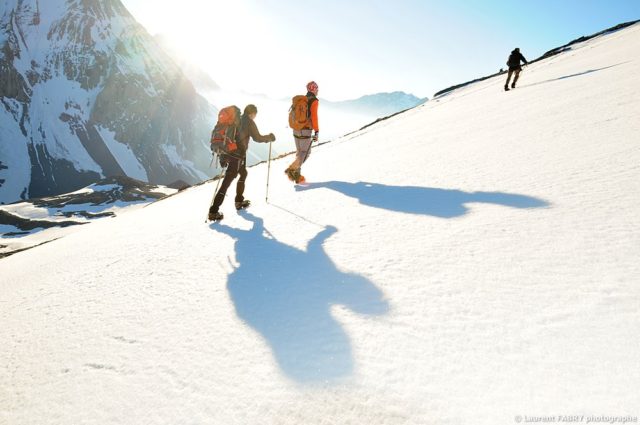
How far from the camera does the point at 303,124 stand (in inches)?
333

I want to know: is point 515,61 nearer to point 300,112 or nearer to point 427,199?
point 300,112

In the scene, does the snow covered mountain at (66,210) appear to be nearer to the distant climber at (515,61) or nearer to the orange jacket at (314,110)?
the orange jacket at (314,110)

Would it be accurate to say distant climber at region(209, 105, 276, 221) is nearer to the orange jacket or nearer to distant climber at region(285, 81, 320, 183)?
distant climber at region(285, 81, 320, 183)

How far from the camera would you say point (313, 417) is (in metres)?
2.02

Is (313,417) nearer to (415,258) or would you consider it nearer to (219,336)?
(219,336)

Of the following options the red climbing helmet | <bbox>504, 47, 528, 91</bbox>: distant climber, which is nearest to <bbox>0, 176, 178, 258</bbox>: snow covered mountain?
the red climbing helmet

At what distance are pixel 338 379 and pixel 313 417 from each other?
0.89 ft

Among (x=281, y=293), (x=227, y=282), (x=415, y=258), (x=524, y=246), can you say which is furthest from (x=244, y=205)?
(x=524, y=246)

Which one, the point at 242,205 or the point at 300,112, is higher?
the point at 300,112

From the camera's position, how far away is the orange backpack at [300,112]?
8.30m

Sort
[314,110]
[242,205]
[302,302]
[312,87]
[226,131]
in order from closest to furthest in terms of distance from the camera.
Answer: [302,302]
[226,131]
[242,205]
[312,87]
[314,110]

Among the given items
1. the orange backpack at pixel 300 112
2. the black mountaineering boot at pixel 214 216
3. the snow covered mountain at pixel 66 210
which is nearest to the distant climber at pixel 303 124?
the orange backpack at pixel 300 112

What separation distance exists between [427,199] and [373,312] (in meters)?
2.75

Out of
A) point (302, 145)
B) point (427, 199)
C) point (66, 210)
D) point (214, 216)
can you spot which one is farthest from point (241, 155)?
point (66, 210)
